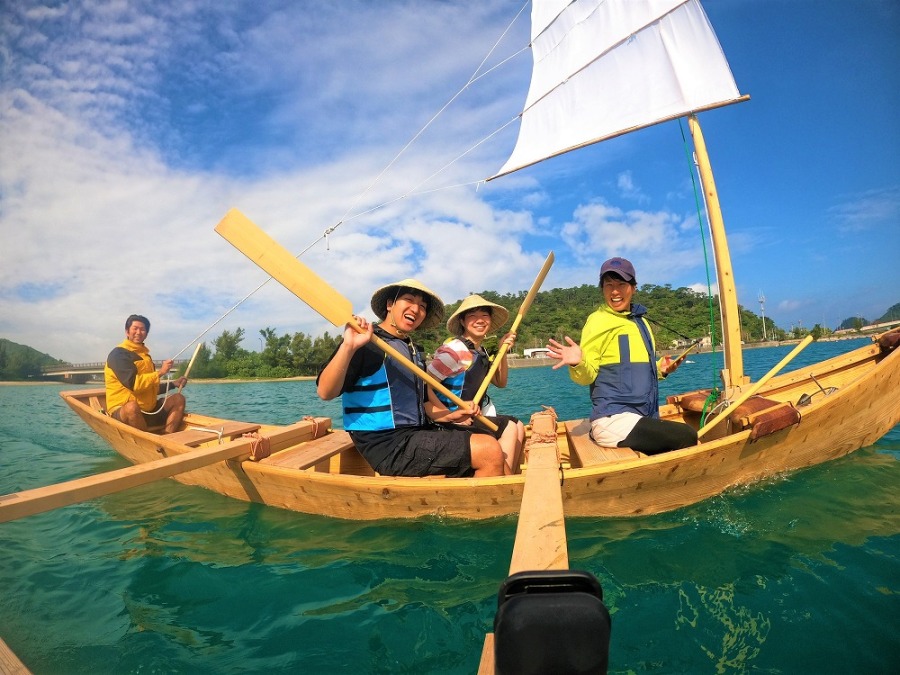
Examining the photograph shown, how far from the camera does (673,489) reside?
12.4 feet

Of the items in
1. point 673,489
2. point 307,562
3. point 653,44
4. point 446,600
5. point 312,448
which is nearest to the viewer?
point 446,600

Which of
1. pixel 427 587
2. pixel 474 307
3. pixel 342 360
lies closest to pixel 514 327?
pixel 474 307

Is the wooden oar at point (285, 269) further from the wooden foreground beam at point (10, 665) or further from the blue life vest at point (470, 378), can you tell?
the wooden foreground beam at point (10, 665)

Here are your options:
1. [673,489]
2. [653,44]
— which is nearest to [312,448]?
[673,489]

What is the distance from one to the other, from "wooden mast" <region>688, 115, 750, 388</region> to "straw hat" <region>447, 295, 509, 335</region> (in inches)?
97.7

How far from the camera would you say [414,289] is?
4219mm

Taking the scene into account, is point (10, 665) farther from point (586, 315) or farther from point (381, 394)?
point (586, 315)

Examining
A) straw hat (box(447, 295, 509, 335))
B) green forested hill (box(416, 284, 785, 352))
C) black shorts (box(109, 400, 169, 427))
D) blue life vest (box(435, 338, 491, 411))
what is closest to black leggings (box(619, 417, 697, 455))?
blue life vest (box(435, 338, 491, 411))

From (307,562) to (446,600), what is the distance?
1253 millimetres

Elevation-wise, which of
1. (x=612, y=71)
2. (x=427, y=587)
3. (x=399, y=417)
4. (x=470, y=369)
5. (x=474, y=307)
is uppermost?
(x=612, y=71)

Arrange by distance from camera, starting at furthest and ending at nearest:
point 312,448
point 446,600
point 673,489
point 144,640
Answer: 1. point 312,448
2. point 673,489
3. point 446,600
4. point 144,640

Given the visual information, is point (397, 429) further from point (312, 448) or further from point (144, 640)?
point (144, 640)

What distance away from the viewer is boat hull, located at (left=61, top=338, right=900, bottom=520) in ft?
11.9

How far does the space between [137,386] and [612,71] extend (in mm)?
10034
